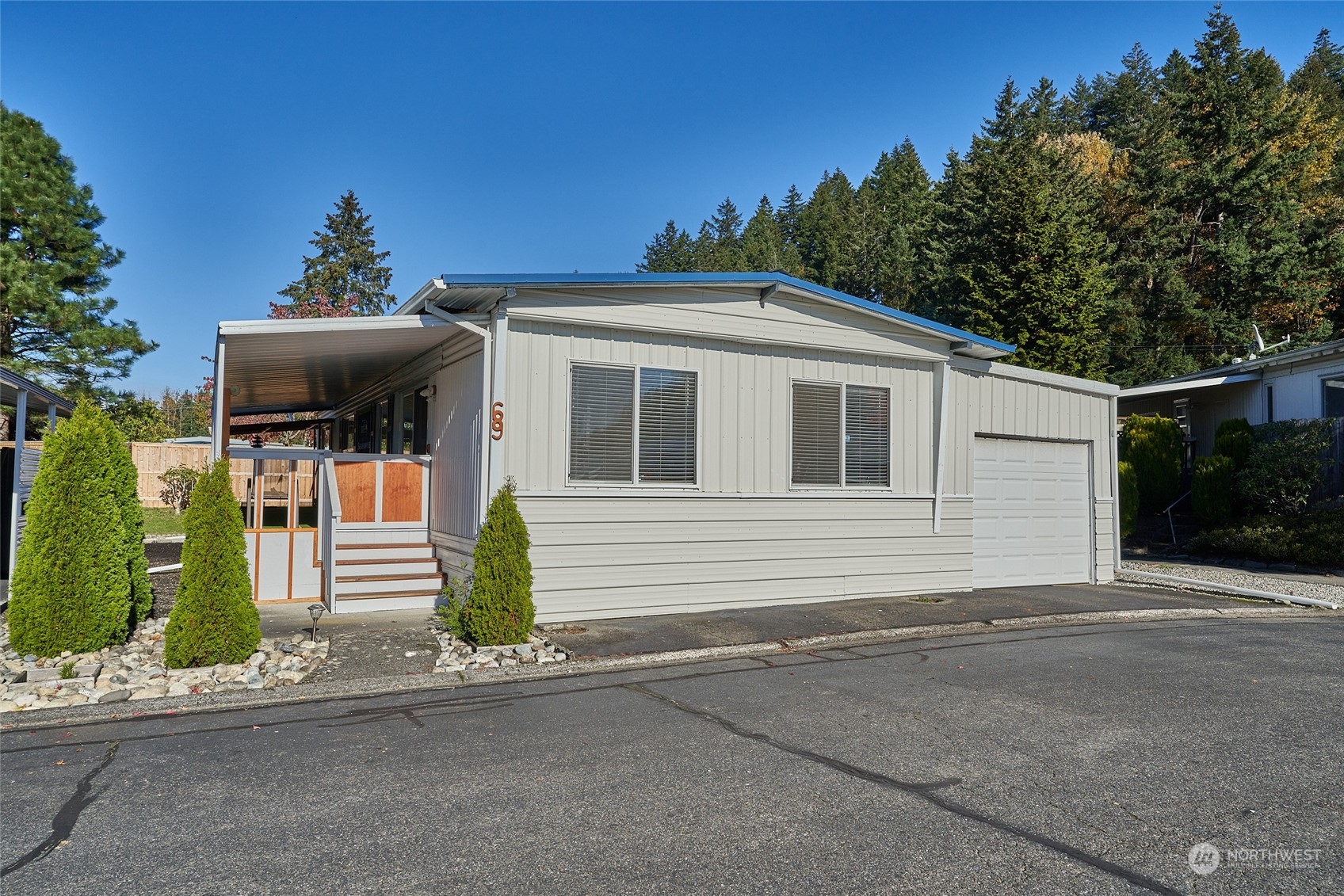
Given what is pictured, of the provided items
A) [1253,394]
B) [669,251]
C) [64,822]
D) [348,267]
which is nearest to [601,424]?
[64,822]

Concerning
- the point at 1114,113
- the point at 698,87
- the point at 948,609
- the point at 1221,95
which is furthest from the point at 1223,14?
the point at 948,609

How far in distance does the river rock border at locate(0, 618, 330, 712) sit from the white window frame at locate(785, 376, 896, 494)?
564 cm

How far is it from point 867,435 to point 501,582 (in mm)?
5329

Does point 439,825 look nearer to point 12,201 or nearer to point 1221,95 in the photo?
point 12,201

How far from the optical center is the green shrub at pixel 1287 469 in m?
15.9

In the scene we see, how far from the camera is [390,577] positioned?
10211 mm

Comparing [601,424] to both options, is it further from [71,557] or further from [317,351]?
[71,557]

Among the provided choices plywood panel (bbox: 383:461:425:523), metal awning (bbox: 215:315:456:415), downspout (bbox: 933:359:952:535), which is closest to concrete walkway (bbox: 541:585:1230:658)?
downspout (bbox: 933:359:952:535)

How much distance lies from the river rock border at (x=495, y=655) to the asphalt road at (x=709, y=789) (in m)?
0.65

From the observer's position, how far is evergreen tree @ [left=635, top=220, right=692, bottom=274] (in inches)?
2450

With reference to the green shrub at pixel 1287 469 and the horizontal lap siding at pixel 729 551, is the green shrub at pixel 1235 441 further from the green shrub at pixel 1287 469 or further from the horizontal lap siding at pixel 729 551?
the horizontal lap siding at pixel 729 551

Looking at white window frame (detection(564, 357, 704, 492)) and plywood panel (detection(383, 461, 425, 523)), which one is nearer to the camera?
white window frame (detection(564, 357, 704, 492))

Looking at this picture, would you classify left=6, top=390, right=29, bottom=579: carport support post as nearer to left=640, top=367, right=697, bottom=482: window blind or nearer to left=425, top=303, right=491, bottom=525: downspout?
left=425, top=303, right=491, bottom=525: downspout

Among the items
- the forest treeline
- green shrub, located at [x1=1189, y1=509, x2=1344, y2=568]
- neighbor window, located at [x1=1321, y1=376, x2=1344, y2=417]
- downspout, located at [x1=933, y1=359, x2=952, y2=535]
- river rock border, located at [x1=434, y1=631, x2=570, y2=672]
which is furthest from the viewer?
the forest treeline
